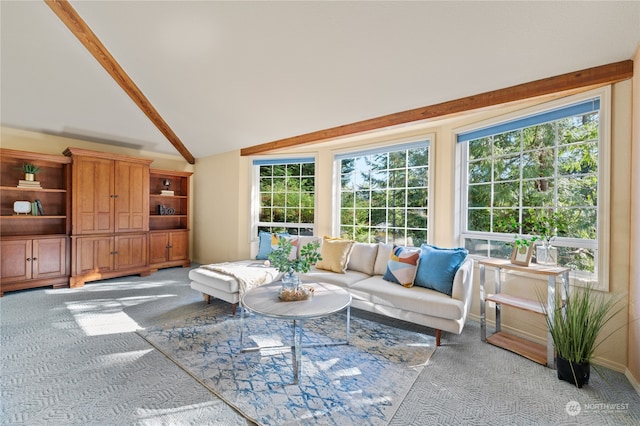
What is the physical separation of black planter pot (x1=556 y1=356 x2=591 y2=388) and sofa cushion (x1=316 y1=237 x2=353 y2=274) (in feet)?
6.81

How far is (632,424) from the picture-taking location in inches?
62.5

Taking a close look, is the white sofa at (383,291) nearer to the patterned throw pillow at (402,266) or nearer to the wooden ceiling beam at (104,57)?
the patterned throw pillow at (402,266)

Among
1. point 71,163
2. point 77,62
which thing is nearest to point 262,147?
point 77,62

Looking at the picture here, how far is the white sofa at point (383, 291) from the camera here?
2416 millimetres

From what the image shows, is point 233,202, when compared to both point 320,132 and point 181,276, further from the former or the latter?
point 320,132

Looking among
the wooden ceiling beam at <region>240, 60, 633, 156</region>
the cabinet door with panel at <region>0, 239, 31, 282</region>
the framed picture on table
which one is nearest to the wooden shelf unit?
the framed picture on table

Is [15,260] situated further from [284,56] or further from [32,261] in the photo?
[284,56]

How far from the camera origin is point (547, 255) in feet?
7.86

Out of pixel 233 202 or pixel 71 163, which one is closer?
pixel 71 163

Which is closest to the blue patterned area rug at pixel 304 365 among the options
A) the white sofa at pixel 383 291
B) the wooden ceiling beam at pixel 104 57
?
the white sofa at pixel 383 291

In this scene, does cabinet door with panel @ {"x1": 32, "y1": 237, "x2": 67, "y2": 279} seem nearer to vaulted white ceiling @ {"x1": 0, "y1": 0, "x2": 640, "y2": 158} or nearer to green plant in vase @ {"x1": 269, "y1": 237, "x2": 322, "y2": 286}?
vaulted white ceiling @ {"x1": 0, "y1": 0, "x2": 640, "y2": 158}

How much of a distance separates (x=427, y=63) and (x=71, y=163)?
16.2ft

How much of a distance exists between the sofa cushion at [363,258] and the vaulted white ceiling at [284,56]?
1.62 m

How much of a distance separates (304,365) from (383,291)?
103cm
